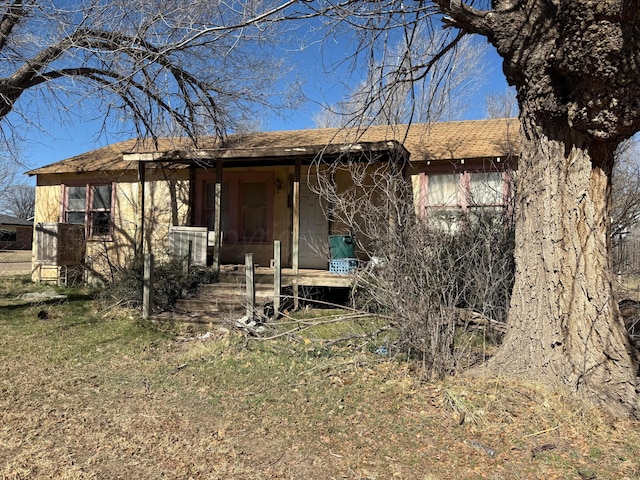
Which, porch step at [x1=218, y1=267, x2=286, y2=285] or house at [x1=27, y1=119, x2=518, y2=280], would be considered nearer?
porch step at [x1=218, y1=267, x2=286, y2=285]

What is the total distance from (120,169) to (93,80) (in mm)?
3828

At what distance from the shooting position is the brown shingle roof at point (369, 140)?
966cm

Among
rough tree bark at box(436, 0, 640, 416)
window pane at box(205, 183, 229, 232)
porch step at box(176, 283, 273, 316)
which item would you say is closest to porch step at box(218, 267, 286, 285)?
porch step at box(176, 283, 273, 316)

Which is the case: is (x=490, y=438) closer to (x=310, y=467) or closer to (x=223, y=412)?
(x=310, y=467)

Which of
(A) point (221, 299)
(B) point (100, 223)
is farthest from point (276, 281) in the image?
(B) point (100, 223)

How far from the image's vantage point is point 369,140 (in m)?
11.2

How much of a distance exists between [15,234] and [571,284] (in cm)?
4831

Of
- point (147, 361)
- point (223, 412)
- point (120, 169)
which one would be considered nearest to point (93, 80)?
point (120, 169)

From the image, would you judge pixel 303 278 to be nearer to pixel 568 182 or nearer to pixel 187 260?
pixel 187 260

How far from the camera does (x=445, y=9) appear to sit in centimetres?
465

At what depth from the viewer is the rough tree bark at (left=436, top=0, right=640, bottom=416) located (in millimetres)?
3559

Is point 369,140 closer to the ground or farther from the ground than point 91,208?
farther from the ground

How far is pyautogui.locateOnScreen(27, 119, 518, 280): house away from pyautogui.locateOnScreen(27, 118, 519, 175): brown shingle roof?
0.13ft

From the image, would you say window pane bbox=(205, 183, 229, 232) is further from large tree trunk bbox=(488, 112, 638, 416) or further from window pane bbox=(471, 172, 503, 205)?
large tree trunk bbox=(488, 112, 638, 416)
